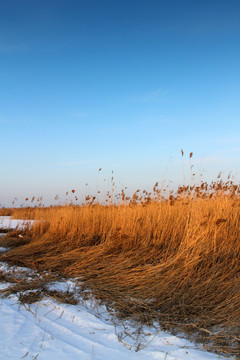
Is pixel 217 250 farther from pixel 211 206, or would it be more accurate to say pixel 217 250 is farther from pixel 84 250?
pixel 84 250

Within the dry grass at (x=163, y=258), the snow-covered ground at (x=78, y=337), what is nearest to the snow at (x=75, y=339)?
the snow-covered ground at (x=78, y=337)

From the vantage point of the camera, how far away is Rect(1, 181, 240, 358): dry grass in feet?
8.39

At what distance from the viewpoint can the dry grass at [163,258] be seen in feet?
8.39

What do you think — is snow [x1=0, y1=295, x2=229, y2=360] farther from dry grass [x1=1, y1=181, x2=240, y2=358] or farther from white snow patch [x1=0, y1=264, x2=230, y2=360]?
dry grass [x1=1, y1=181, x2=240, y2=358]

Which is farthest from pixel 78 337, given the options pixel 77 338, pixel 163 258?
pixel 163 258

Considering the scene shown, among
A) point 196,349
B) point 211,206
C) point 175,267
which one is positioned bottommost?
point 196,349

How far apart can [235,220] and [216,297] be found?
76.7 inches

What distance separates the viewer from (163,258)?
13.6 ft

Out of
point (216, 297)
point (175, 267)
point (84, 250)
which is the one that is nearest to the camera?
point (216, 297)

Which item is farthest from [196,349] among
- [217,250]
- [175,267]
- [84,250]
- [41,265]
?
[84,250]

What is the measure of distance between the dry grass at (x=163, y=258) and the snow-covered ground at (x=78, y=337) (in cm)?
19

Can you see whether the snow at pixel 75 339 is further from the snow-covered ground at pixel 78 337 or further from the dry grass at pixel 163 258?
the dry grass at pixel 163 258

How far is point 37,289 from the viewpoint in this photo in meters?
3.16

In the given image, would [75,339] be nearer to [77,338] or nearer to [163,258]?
[77,338]
